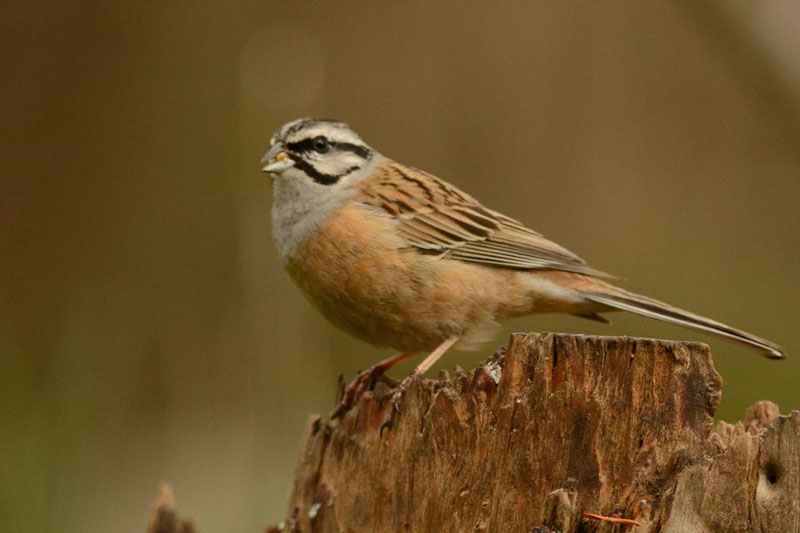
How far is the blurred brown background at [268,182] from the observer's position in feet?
18.0

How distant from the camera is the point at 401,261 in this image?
4.88 metres

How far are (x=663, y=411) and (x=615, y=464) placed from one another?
213 mm

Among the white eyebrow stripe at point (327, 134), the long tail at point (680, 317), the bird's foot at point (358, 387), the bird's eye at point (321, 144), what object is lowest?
the bird's foot at point (358, 387)

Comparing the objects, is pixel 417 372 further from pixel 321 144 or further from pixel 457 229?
pixel 321 144

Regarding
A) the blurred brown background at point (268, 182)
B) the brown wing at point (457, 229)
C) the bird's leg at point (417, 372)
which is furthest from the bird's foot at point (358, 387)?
the blurred brown background at point (268, 182)

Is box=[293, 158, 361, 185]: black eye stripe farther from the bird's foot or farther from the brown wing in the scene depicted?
the bird's foot

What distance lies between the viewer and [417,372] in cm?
416

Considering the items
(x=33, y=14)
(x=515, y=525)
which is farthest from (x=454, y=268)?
(x=33, y=14)

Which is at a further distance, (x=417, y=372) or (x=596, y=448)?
(x=417, y=372)

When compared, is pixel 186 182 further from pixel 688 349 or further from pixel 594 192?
pixel 688 349

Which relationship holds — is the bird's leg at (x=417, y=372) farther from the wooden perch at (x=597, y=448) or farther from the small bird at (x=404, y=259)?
the wooden perch at (x=597, y=448)

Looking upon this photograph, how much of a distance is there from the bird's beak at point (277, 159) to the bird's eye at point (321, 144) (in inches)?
6.8

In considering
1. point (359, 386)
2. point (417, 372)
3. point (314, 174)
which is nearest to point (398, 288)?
point (359, 386)

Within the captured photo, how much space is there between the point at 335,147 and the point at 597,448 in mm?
2920
